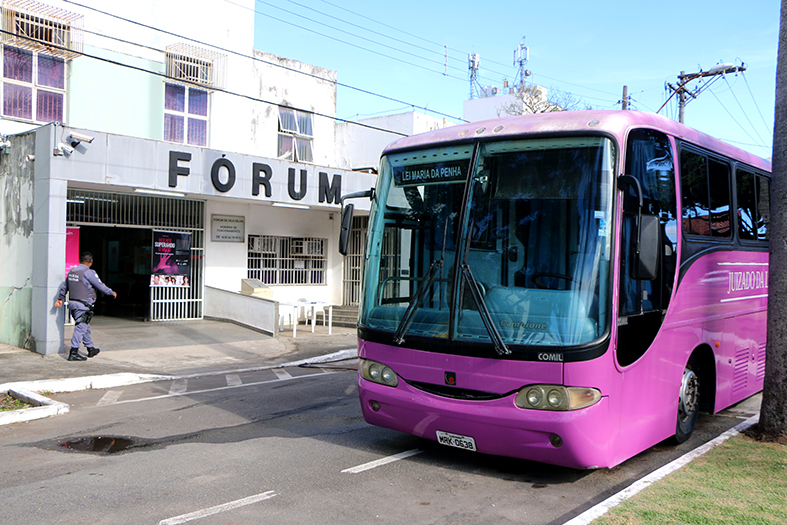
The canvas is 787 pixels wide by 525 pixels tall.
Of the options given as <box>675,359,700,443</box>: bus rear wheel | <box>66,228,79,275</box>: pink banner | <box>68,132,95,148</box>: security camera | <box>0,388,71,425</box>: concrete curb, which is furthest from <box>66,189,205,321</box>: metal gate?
<box>675,359,700,443</box>: bus rear wheel

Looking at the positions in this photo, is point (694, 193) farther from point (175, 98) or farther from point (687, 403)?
point (175, 98)

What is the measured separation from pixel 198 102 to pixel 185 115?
1.75ft

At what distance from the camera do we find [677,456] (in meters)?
5.99

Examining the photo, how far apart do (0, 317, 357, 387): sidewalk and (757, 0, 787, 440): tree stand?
Result: 8079 millimetres

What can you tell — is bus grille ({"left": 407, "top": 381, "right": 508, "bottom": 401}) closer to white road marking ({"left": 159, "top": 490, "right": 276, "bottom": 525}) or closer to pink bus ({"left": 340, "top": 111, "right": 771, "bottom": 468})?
pink bus ({"left": 340, "top": 111, "right": 771, "bottom": 468})

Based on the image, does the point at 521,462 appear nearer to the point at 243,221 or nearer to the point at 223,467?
the point at 223,467

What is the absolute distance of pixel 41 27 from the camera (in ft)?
43.8

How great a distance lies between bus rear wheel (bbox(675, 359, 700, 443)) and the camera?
615cm

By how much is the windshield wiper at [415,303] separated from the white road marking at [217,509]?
1.55 metres

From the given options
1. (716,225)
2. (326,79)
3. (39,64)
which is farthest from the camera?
(326,79)

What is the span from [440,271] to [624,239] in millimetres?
1426

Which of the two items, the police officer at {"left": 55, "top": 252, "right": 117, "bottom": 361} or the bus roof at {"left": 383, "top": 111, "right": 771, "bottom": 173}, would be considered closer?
the bus roof at {"left": 383, "top": 111, "right": 771, "bottom": 173}

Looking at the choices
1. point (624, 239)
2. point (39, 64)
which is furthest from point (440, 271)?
point (39, 64)

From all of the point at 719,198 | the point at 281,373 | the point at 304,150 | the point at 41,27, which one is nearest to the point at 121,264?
the point at 304,150
